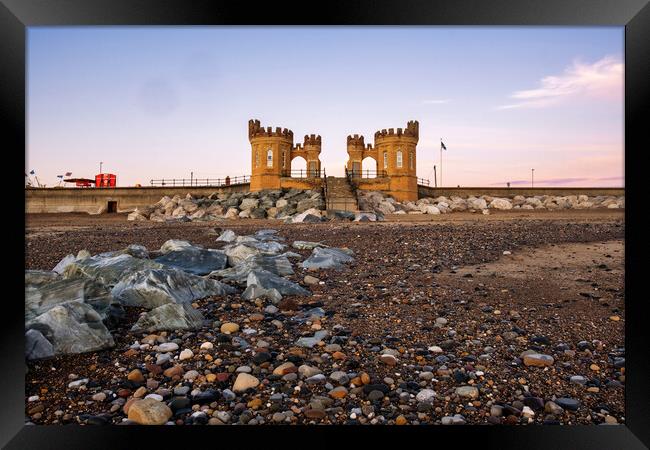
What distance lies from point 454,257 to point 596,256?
8.66 ft

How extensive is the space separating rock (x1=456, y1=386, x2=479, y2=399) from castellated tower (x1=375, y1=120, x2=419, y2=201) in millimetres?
30648

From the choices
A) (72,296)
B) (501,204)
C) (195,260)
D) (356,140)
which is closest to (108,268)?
(195,260)

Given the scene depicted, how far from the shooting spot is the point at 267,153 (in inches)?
1362

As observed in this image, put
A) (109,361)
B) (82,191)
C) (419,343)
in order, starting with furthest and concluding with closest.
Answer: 1. (82,191)
2. (419,343)
3. (109,361)

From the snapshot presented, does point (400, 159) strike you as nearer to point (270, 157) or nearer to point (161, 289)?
point (270, 157)

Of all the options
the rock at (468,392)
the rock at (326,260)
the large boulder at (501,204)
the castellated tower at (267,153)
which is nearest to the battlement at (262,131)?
the castellated tower at (267,153)

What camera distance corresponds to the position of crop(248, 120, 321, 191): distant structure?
3328cm

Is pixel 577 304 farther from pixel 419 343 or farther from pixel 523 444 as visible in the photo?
pixel 523 444

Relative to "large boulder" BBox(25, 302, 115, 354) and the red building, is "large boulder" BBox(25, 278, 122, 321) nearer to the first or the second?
"large boulder" BBox(25, 302, 115, 354)

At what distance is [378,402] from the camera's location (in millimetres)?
2598

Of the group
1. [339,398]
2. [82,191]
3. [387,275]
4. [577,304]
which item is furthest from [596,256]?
[82,191]

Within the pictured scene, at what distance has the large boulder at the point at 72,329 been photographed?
9.91 feet

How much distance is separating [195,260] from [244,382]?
3587 millimetres

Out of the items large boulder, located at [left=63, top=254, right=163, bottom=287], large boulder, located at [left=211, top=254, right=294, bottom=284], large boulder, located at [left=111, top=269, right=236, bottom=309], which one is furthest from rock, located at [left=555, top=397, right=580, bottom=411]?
large boulder, located at [left=63, top=254, right=163, bottom=287]
